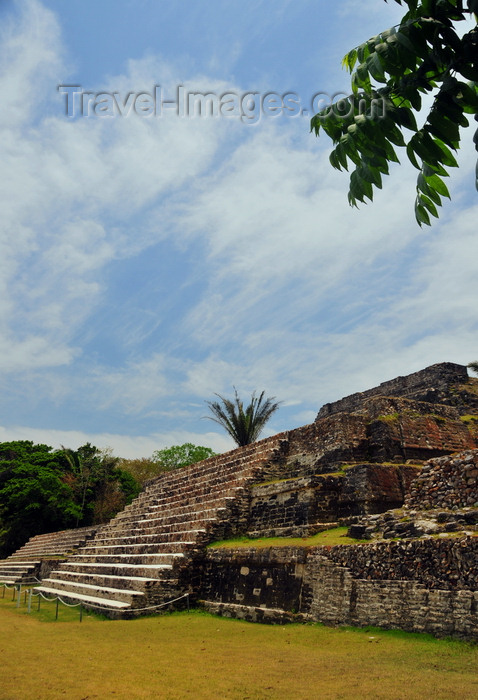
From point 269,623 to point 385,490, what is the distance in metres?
2.87

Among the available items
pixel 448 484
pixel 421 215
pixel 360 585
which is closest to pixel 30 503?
pixel 360 585

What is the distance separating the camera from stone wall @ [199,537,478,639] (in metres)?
5.25

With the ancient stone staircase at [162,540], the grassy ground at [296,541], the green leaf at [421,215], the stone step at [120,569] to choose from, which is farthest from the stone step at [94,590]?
the green leaf at [421,215]

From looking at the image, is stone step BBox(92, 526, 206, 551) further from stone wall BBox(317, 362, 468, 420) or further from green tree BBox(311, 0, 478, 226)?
green tree BBox(311, 0, 478, 226)

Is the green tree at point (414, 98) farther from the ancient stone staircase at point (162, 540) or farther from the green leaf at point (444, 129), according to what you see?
the ancient stone staircase at point (162, 540)

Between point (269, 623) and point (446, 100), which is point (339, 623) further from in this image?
point (446, 100)

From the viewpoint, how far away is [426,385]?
15016 mm

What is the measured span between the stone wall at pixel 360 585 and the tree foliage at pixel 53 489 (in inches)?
801

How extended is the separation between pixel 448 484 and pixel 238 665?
3520 mm

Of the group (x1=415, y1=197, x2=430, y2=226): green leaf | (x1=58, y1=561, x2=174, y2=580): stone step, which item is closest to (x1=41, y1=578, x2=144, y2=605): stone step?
(x1=58, y1=561, x2=174, y2=580): stone step

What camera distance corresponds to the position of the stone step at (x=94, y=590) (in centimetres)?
908

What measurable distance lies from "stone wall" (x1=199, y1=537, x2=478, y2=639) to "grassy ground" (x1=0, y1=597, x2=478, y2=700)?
24 cm

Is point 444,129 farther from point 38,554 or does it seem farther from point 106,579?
point 38,554

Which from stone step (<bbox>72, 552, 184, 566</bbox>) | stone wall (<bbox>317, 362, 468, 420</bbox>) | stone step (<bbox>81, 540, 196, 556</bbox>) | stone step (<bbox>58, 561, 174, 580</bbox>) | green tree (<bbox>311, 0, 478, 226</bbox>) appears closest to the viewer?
green tree (<bbox>311, 0, 478, 226</bbox>)
